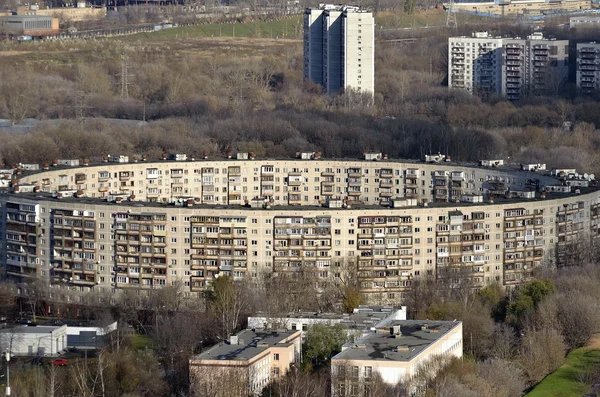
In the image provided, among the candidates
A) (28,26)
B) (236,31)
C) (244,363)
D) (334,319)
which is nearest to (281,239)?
(334,319)

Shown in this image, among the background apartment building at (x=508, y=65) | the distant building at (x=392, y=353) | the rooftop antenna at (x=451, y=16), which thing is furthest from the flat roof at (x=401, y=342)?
the rooftop antenna at (x=451, y=16)

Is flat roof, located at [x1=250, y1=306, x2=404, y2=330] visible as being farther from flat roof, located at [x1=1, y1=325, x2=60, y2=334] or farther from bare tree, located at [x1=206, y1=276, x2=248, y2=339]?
flat roof, located at [x1=1, y1=325, x2=60, y2=334]

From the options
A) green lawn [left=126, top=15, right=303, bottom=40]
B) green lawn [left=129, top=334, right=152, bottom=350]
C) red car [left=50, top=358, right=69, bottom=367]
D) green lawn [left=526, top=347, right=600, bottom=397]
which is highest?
green lawn [left=126, top=15, right=303, bottom=40]

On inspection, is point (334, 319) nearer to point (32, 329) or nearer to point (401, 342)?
point (401, 342)

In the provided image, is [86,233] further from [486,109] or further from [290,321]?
[486,109]

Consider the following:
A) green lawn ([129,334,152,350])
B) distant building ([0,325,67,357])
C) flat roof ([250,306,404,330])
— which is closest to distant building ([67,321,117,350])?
distant building ([0,325,67,357])

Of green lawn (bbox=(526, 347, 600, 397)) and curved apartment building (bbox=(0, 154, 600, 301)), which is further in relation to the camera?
curved apartment building (bbox=(0, 154, 600, 301))
